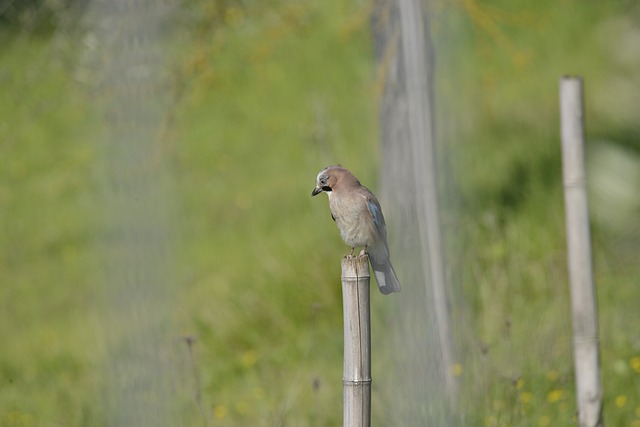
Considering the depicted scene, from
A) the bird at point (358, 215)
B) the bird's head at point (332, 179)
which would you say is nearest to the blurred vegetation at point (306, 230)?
the bird at point (358, 215)

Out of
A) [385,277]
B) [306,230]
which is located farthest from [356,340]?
[306,230]

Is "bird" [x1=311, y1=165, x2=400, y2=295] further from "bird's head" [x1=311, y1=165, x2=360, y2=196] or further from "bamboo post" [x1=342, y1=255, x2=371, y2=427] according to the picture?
"bamboo post" [x1=342, y1=255, x2=371, y2=427]

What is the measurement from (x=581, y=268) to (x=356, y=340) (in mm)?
1639

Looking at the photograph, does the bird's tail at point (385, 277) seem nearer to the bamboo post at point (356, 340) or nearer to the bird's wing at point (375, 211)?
the bird's wing at point (375, 211)

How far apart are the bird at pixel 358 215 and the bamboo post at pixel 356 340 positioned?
1.04 feet

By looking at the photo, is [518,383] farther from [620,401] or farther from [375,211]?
[375,211]

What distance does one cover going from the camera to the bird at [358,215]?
12.0 feet

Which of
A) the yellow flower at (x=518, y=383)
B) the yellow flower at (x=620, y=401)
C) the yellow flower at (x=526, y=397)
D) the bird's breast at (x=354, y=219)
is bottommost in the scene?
the yellow flower at (x=620, y=401)

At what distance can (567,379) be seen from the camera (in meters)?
5.38

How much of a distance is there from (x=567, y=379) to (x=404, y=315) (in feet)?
4.07

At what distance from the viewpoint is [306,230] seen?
8469mm

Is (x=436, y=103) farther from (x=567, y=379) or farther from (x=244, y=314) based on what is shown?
(x=244, y=314)

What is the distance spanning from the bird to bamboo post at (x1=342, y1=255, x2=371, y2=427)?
0.32 m

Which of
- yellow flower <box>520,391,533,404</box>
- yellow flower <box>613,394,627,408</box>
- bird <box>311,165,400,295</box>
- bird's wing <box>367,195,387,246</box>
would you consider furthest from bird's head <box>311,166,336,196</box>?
yellow flower <box>613,394,627,408</box>
